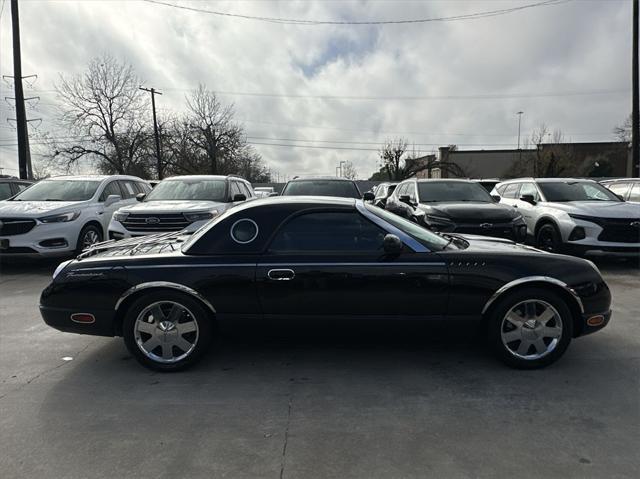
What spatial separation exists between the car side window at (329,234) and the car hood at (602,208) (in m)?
6.06

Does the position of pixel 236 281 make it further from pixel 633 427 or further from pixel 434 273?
pixel 633 427

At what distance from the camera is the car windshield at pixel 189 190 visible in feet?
30.4

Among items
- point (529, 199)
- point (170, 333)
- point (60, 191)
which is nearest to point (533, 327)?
point (170, 333)

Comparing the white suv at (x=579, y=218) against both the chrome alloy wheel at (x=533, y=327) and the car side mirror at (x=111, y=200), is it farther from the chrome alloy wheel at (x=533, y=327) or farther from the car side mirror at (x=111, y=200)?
the car side mirror at (x=111, y=200)

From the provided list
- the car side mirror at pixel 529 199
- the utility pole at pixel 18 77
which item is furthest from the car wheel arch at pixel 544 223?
the utility pole at pixel 18 77

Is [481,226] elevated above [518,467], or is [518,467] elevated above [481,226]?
[481,226]

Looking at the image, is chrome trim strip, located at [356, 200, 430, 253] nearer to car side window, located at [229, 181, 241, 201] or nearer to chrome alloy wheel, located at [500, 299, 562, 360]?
chrome alloy wheel, located at [500, 299, 562, 360]

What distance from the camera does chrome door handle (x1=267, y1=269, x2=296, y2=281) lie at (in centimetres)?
373

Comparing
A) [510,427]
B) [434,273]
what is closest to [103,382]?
[434,273]

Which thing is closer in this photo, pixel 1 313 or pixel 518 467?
pixel 518 467

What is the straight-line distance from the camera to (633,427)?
9.74 ft

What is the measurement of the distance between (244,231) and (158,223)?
4.78 metres

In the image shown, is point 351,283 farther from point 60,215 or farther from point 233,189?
point 60,215

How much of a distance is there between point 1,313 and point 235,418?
14.2 ft
